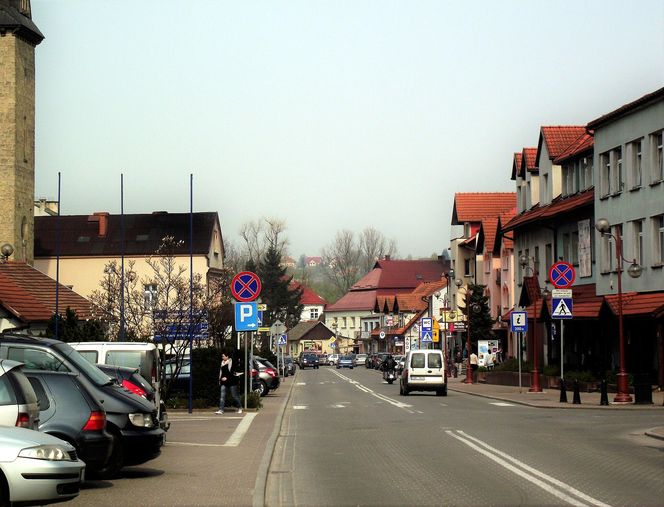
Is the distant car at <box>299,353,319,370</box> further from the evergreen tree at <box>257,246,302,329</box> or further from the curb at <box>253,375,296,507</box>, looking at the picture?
the curb at <box>253,375,296,507</box>

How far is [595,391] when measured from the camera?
43.0 meters

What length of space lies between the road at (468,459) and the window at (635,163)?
1596 cm

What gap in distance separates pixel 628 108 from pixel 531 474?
3072cm

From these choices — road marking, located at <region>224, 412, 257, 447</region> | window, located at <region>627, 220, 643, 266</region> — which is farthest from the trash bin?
window, located at <region>627, 220, 643, 266</region>

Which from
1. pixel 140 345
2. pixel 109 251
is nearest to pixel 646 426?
pixel 140 345

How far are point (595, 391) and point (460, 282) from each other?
136 feet

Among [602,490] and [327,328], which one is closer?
[602,490]

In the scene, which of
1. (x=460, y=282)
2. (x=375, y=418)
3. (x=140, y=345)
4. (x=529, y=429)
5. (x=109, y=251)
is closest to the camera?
(x=140, y=345)

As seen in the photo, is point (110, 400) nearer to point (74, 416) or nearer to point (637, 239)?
point (74, 416)

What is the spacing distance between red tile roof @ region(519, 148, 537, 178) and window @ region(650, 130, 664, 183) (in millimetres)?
18383

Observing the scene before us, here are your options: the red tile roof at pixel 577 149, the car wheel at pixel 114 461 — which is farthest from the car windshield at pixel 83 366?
the red tile roof at pixel 577 149

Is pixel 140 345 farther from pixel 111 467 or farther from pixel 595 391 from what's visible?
pixel 595 391

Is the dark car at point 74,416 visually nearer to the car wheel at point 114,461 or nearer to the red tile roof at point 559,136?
the car wheel at point 114,461

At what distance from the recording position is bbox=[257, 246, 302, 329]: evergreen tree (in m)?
122
